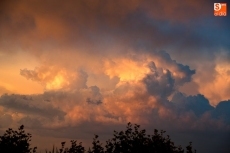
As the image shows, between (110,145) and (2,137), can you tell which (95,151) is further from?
(2,137)

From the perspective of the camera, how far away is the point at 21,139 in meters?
40.6

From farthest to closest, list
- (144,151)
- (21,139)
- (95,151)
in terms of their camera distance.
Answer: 1. (21,139)
2. (95,151)
3. (144,151)

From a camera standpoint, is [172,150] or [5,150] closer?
[172,150]

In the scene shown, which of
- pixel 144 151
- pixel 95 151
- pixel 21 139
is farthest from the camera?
pixel 21 139

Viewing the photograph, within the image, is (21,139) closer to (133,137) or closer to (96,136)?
(96,136)

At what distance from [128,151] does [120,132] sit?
219cm

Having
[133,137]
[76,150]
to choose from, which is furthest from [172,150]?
[76,150]

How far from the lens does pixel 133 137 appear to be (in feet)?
121

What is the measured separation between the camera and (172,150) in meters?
36.1

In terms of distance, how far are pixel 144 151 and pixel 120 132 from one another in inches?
129

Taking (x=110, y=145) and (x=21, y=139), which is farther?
(x=21, y=139)

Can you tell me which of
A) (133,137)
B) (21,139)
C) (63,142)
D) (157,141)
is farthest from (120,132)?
(21,139)

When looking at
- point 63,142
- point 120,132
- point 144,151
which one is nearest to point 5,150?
point 63,142

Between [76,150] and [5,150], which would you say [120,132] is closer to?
[76,150]
